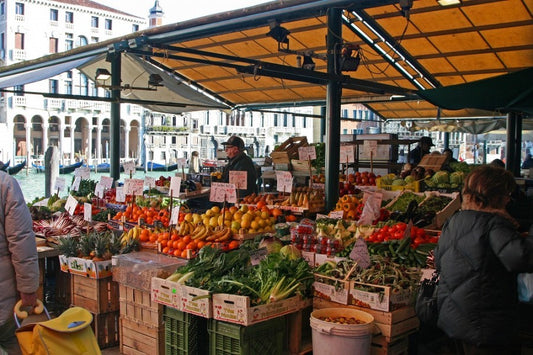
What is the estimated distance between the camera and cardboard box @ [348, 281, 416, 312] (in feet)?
12.0

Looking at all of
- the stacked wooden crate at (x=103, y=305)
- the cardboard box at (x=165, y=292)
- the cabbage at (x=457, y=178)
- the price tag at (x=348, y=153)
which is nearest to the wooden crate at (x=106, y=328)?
the stacked wooden crate at (x=103, y=305)

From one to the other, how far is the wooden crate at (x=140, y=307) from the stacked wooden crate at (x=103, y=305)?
0.33 metres

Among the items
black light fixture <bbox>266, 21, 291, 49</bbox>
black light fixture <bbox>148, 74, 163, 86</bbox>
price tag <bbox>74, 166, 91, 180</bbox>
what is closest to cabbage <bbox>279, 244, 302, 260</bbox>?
black light fixture <bbox>266, 21, 291, 49</bbox>

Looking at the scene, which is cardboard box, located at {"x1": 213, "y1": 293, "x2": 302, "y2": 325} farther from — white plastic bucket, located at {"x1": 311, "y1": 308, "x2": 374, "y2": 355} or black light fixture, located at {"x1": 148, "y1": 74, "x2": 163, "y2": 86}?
black light fixture, located at {"x1": 148, "y1": 74, "x2": 163, "y2": 86}

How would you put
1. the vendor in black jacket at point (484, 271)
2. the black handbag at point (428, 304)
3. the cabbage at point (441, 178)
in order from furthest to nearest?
the cabbage at point (441, 178) < the black handbag at point (428, 304) < the vendor in black jacket at point (484, 271)

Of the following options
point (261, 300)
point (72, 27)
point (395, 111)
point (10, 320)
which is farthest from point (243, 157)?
point (72, 27)

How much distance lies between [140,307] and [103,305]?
0.62 m

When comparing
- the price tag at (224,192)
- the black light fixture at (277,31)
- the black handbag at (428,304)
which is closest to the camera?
the black handbag at (428,304)

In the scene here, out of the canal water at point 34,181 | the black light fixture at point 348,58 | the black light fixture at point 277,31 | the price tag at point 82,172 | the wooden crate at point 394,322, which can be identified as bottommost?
the canal water at point 34,181

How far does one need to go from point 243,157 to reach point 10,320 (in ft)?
13.3

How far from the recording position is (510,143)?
1174cm

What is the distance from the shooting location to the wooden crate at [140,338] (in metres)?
4.23

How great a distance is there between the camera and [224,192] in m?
5.61

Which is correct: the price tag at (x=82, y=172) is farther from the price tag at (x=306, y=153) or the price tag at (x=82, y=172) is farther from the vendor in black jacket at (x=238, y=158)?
the price tag at (x=306, y=153)
